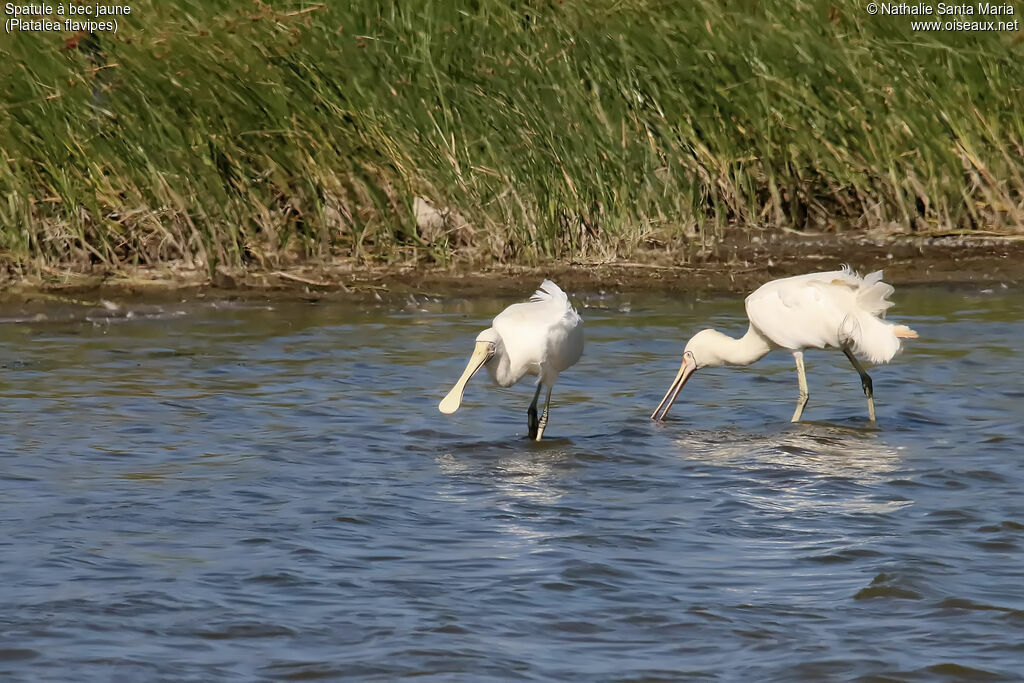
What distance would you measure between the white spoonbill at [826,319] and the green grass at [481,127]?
369cm

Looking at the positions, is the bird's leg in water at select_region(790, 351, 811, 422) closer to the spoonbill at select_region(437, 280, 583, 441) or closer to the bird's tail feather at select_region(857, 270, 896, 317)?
the bird's tail feather at select_region(857, 270, 896, 317)

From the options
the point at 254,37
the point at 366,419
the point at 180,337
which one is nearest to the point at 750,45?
the point at 254,37

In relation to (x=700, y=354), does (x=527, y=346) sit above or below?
above

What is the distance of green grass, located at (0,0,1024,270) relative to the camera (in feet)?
37.1

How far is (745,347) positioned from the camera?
8758mm

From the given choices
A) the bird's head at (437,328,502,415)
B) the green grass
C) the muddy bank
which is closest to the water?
the bird's head at (437,328,502,415)

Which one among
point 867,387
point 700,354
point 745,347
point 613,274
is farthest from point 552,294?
point 613,274

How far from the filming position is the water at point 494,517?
464 cm

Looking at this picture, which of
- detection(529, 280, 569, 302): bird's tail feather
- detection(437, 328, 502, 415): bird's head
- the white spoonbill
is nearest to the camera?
detection(437, 328, 502, 415): bird's head

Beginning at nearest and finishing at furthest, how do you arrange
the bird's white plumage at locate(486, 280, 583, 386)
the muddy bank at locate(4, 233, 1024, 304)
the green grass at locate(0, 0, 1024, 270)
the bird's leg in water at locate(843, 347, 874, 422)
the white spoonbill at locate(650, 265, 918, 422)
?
the bird's white plumage at locate(486, 280, 583, 386) → the white spoonbill at locate(650, 265, 918, 422) → the bird's leg in water at locate(843, 347, 874, 422) → the green grass at locate(0, 0, 1024, 270) → the muddy bank at locate(4, 233, 1024, 304)

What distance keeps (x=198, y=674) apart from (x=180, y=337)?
651 centimetres

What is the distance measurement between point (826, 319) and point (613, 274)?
14.1 feet

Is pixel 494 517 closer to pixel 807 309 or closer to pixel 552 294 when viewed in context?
pixel 552 294

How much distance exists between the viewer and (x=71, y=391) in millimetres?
8898
